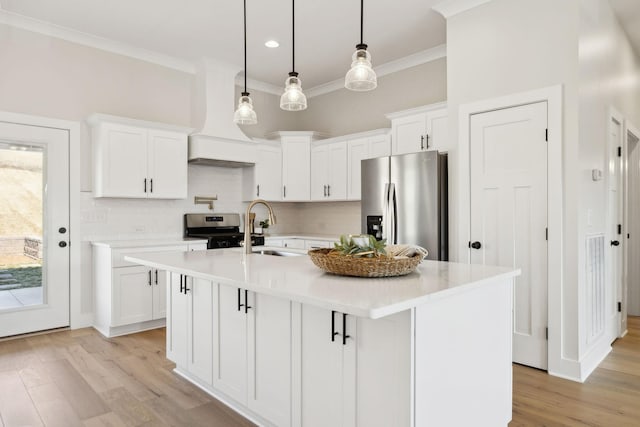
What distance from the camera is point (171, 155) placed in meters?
4.59

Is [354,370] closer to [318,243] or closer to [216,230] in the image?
[318,243]

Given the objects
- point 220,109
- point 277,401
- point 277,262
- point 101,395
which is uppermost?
point 220,109

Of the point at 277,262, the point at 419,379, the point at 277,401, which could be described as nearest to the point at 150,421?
the point at 277,401

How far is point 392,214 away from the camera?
392cm

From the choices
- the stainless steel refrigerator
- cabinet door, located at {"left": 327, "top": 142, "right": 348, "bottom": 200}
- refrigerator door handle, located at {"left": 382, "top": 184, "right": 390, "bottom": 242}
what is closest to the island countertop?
the stainless steel refrigerator

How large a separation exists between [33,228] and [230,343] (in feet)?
9.50

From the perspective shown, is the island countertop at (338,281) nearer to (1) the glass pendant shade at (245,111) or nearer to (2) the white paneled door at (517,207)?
(1) the glass pendant shade at (245,111)

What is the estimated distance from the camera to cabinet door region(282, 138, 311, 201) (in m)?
5.60

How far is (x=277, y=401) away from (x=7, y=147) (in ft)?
12.0

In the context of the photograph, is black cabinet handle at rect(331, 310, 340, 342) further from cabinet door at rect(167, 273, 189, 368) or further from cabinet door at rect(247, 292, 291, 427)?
cabinet door at rect(167, 273, 189, 368)

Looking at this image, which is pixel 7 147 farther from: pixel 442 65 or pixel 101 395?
pixel 442 65

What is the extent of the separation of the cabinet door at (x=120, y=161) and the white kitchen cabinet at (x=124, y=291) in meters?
0.59

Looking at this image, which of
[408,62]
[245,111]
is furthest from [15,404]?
[408,62]

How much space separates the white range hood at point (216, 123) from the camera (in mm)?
4797
